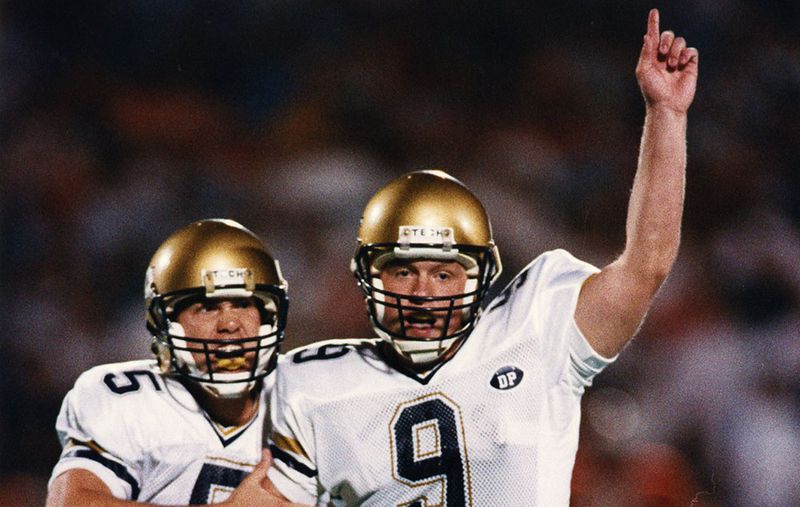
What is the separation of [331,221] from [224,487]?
139 cm

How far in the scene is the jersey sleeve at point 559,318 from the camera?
1556mm

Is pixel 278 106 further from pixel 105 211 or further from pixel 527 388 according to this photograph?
pixel 527 388

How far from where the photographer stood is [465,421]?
155 cm

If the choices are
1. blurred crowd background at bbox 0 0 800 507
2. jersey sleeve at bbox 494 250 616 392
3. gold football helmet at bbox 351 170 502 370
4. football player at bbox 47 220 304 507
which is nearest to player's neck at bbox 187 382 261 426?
football player at bbox 47 220 304 507

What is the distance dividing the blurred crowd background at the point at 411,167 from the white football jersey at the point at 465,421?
1.19 meters

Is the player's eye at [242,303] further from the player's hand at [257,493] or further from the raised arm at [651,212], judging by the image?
the raised arm at [651,212]

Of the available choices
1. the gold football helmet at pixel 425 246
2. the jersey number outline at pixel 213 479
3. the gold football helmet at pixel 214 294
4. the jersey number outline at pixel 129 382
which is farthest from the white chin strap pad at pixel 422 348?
the jersey number outline at pixel 129 382

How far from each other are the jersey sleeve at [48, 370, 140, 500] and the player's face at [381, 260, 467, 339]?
1.56 ft

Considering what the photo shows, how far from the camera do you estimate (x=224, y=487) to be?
168cm

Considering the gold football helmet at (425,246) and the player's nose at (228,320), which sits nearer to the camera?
the gold football helmet at (425,246)

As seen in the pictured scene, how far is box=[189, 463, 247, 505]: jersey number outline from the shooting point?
5.49 ft

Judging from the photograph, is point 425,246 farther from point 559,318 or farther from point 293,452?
point 293,452

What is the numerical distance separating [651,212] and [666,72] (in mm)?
220

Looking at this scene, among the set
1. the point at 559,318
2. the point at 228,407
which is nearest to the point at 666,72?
the point at 559,318
